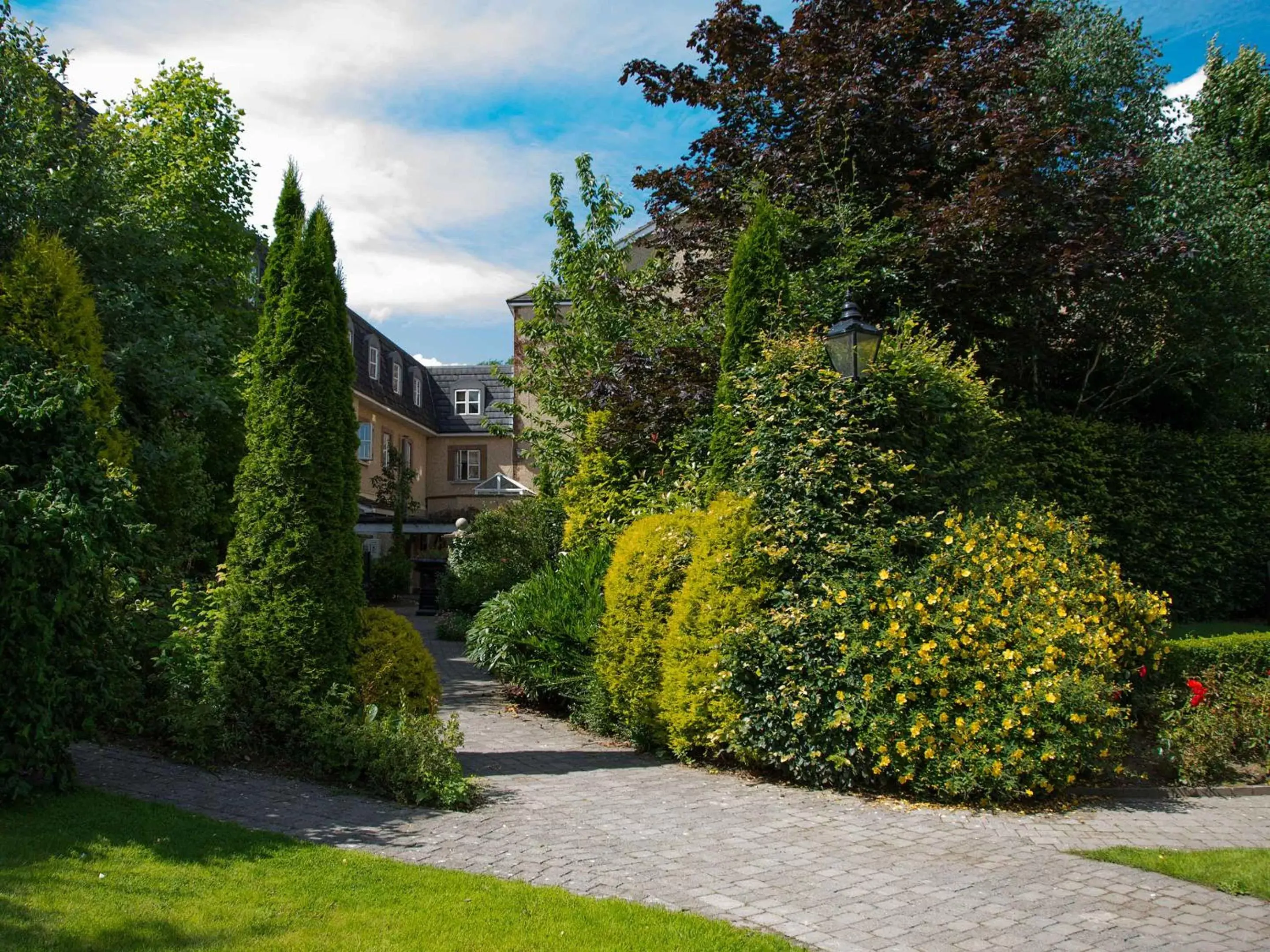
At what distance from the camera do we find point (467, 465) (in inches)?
1686

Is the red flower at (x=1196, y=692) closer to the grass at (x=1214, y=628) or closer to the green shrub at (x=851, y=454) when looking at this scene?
the green shrub at (x=851, y=454)

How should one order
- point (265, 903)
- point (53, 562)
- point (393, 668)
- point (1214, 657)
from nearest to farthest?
point (265, 903) < point (53, 562) < point (393, 668) < point (1214, 657)

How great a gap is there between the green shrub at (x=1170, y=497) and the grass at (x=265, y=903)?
11004 mm

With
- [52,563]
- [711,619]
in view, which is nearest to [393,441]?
[711,619]

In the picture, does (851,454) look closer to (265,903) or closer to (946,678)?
(946,678)

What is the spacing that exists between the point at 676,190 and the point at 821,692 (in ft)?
31.3

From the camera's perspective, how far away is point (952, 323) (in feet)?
44.5

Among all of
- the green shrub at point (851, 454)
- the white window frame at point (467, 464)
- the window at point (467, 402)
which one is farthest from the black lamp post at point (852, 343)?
the window at point (467, 402)

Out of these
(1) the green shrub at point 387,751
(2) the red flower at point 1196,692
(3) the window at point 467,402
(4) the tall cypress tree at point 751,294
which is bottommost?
(1) the green shrub at point 387,751

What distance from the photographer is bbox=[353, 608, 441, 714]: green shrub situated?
7566mm

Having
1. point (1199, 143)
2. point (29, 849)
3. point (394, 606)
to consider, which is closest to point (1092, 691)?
point (29, 849)

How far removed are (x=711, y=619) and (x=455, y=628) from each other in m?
11.5

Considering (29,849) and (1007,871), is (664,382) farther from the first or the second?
(29,849)

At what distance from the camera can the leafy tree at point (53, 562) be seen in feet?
18.2
